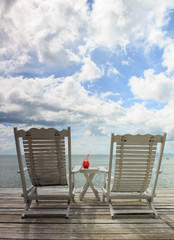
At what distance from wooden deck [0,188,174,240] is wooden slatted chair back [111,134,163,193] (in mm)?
569

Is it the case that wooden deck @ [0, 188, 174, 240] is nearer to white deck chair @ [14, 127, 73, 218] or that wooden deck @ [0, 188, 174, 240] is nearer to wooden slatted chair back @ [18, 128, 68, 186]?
white deck chair @ [14, 127, 73, 218]

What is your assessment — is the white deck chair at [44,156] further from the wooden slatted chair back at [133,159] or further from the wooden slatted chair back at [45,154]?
the wooden slatted chair back at [133,159]

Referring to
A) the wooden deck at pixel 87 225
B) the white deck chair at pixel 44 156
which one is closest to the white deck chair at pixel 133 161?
the wooden deck at pixel 87 225

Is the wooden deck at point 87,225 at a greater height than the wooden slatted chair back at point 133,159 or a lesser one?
lesser

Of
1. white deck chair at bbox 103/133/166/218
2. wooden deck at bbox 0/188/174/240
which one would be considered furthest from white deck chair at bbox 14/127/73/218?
white deck chair at bbox 103/133/166/218

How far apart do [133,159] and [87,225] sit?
132cm

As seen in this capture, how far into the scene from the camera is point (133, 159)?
2.70 m

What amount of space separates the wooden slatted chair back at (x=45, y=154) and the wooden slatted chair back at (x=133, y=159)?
0.98 meters

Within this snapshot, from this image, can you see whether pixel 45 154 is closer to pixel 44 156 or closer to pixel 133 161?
pixel 44 156

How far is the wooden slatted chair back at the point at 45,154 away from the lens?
2561 millimetres

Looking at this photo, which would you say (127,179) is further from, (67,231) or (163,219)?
(67,231)

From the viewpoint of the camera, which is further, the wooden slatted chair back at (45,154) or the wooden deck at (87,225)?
the wooden slatted chair back at (45,154)

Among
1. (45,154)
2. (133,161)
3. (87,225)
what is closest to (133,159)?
(133,161)

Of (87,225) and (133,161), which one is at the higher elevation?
(133,161)
